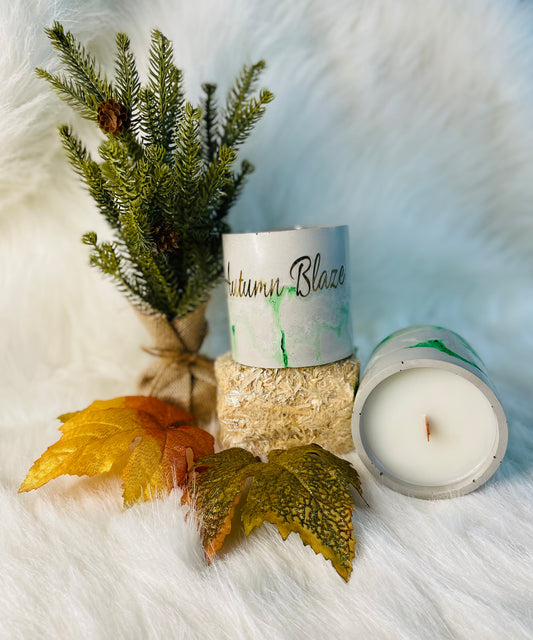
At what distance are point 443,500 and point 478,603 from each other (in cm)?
16

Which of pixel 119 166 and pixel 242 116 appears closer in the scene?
pixel 119 166

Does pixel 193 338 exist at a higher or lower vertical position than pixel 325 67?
lower

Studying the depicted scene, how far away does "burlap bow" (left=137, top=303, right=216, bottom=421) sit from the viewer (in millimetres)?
850

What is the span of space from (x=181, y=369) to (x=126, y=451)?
218 mm

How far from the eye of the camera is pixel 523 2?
95 cm

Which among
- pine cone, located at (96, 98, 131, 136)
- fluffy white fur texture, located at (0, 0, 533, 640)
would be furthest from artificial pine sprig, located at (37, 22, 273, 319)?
fluffy white fur texture, located at (0, 0, 533, 640)

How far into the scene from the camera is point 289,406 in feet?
2.40

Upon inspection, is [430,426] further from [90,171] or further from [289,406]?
[90,171]

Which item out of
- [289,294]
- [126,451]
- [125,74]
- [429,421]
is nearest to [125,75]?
[125,74]

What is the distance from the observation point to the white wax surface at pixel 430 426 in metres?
0.65

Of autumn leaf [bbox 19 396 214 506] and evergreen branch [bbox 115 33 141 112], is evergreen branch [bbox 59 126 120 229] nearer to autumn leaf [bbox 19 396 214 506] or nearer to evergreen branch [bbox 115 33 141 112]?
evergreen branch [bbox 115 33 141 112]

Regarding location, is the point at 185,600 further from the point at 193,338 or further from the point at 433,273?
the point at 433,273

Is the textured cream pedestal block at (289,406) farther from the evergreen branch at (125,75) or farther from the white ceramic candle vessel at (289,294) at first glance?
the evergreen branch at (125,75)

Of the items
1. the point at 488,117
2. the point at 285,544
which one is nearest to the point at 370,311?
the point at 488,117
